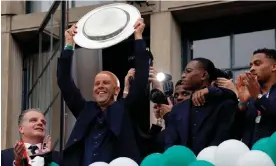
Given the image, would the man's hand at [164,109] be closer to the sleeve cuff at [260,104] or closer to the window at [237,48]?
the sleeve cuff at [260,104]

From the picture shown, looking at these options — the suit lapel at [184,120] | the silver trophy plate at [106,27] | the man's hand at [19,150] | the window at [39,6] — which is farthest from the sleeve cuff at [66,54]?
the window at [39,6]

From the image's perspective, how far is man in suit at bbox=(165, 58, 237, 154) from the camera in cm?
692

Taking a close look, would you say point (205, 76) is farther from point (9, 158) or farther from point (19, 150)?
point (9, 158)

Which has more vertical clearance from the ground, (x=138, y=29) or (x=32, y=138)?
(x=138, y=29)

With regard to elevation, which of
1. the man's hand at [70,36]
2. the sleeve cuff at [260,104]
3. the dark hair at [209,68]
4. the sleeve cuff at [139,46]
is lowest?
the sleeve cuff at [260,104]

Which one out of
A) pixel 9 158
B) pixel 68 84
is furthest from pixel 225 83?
pixel 9 158

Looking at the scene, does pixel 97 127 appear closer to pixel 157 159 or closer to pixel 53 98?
pixel 157 159

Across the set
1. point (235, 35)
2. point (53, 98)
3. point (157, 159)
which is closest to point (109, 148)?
point (157, 159)

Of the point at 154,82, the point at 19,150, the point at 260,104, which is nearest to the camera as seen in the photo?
the point at 260,104

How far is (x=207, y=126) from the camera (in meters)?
6.95

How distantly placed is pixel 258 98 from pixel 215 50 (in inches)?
170

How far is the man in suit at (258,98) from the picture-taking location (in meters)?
6.68

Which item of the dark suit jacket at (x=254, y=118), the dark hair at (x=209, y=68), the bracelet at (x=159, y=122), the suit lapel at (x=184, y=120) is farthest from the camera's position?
the bracelet at (x=159, y=122)

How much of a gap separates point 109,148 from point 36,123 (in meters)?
0.91
